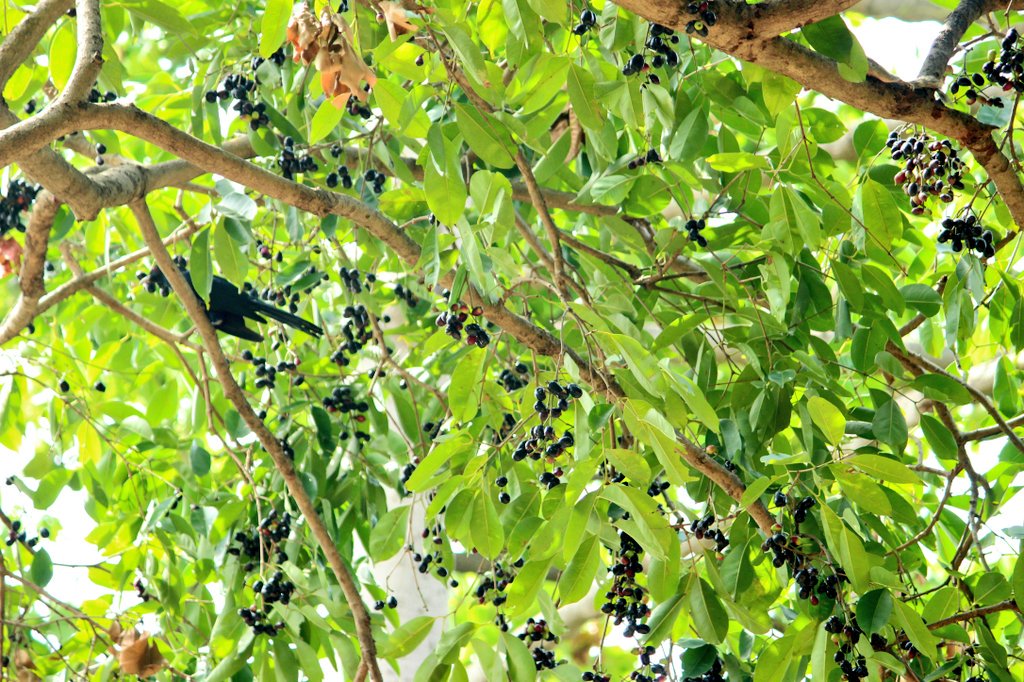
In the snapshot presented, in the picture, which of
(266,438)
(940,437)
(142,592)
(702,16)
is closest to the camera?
(702,16)

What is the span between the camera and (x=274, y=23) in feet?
5.15

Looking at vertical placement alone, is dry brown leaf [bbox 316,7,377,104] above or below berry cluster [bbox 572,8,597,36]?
below

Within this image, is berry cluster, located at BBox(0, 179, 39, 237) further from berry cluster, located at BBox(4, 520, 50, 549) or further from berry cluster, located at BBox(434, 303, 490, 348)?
berry cluster, located at BBox(434, 303, 490, 348)

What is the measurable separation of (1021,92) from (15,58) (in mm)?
1745

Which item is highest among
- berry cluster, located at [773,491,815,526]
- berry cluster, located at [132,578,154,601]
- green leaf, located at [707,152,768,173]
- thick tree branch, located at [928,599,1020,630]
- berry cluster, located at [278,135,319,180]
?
berry cluster, located at [278,135,319,180]

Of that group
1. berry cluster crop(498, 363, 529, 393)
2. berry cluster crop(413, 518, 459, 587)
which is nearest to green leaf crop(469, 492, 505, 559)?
berry cluster crop(413, 518, 459, 587)

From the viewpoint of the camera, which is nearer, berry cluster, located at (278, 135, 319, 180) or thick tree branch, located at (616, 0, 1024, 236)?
thick tree branch, located at (616, 0, 1024, 236)

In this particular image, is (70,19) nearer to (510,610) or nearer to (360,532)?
(360,532)

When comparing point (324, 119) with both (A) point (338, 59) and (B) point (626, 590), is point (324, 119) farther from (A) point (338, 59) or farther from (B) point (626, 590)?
(B) point (626, 590)

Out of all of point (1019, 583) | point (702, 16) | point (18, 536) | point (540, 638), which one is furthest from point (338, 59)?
point (18, 536)

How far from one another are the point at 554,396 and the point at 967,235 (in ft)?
2.69

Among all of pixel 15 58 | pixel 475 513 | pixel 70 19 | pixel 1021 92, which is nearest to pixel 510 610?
pixel 475 513

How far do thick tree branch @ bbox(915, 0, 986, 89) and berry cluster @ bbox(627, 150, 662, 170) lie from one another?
55 centimetres

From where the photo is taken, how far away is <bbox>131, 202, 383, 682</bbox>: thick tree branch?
6.92ft
